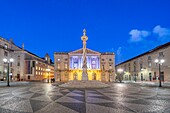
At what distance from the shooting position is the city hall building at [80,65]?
77.4m

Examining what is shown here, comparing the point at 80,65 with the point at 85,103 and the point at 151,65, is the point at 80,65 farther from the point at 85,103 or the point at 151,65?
the point at 85,103

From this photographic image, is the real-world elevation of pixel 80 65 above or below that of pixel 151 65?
below

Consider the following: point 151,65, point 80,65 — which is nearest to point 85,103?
point 151,65

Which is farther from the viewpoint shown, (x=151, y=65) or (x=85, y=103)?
(x=151, y=65)

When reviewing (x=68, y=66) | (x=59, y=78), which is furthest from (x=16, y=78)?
(x=68, y=66)

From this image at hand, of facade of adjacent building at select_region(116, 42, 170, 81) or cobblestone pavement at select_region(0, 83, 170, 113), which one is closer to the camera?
cobblestone pavement at select_region(0, 83, 170, 113)

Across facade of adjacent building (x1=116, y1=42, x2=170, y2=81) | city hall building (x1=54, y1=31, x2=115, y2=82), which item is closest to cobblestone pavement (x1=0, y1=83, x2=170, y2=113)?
facade of adjacent building (x1=116, y1=42, x2=170, y2=81)

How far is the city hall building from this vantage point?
77438mm

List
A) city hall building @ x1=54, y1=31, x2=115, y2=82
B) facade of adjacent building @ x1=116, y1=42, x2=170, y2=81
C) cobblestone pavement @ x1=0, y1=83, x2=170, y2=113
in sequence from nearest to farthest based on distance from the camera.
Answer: cobblestone pavement @ x1=0, y1=83, x2=170, y2=113 → facade of adjacent building @ x1=116, y1=42, x2=170, y2=81 → city hall building @ x1=54, y1=31, x2=115, y2=82

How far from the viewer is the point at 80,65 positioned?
78750mm

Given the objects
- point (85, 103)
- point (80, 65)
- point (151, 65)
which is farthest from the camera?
point (80, 65)

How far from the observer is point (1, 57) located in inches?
2128

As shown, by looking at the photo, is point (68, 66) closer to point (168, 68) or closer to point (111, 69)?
point (111, 69)

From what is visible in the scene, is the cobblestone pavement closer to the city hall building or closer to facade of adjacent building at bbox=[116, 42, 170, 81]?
facade of adjacent building at bbox=[116, 42, 170, 81]
